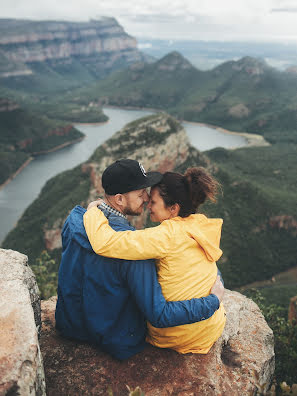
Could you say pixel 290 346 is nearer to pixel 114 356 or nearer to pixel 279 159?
pixel 114 356

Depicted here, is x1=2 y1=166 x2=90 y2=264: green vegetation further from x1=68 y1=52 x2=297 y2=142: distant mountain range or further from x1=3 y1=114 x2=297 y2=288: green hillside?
x1=68 y1=52 x2=297 y2=142: distant mountain range

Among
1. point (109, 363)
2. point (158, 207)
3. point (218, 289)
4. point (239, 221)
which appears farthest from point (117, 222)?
point (239, 221)

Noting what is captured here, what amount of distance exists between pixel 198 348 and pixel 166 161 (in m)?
44.7

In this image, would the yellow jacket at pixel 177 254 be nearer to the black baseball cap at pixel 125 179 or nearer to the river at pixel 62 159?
the black baseball cap at pixel 125 179

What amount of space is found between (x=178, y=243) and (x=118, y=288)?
1.14 metres

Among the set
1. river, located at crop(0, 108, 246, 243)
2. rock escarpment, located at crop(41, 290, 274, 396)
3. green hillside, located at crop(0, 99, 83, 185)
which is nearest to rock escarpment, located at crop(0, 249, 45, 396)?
rock escarpment, located at crop(41, 290, 274, 396)

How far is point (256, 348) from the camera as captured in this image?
259 inches

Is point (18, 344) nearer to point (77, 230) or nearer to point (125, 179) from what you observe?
point (77, 230)

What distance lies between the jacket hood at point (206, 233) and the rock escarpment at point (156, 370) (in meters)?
1.93

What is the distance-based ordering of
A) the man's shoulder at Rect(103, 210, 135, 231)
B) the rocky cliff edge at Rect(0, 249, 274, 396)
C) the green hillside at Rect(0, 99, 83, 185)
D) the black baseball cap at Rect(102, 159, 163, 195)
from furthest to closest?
the green hillside at Rect(0, 99, 83, 185) < the black baseball cap at Rect(102, 159, 163, 195) < the man's shoulder at Rect(103, 210, 135, 231) < the rocky cliff edge at Rect(0, 249, 274, 396)

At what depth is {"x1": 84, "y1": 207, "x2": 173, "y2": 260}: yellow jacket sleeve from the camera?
178 inches

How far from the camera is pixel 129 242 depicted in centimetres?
452

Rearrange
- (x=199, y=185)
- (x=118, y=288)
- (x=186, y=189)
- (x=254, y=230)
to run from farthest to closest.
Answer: (x=254, y=230)
(x=186, y=189)
(x=199, y=185)
(x=118, y=288)

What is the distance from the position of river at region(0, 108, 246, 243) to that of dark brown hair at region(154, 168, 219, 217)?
5913cm
